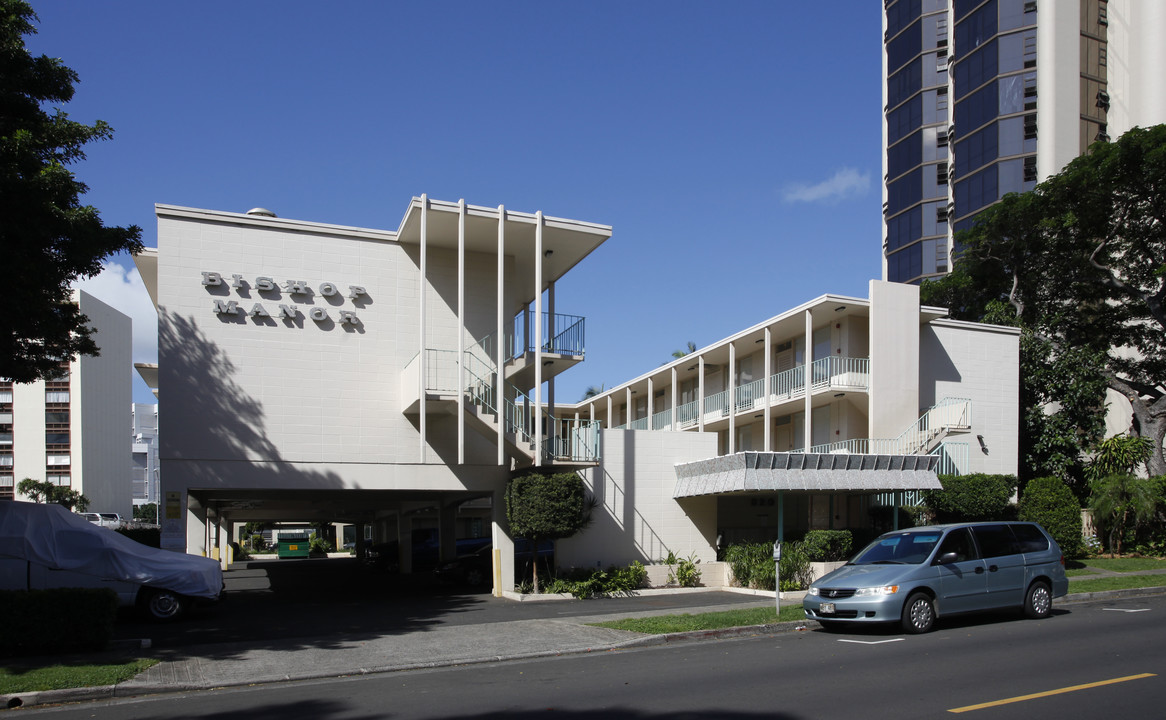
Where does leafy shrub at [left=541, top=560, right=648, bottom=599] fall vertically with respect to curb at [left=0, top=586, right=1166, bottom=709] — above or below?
below

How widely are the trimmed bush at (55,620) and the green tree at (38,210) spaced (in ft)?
14.1

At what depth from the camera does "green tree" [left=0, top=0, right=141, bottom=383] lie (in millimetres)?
13406

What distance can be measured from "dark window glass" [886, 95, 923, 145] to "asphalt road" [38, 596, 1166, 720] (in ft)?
187

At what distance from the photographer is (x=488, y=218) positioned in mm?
21172

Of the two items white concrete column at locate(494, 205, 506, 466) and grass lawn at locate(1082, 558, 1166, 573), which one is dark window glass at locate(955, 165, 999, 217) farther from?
white concrete column at locate(494, 205, 506, 466)

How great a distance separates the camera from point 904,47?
65.8 meters

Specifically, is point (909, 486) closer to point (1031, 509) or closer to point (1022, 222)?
point (1031, 509)

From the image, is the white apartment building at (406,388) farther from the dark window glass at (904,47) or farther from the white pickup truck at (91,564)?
the dark window glass at (904,47)

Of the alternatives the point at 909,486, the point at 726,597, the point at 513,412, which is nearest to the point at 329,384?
the point at 513,412

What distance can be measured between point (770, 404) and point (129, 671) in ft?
77.9

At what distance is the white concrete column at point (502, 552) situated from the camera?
72.1 ft

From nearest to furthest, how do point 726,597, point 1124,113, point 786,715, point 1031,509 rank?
1. point 786,715
2. point 726,597
3. point 1031,509
4. point 1124,113

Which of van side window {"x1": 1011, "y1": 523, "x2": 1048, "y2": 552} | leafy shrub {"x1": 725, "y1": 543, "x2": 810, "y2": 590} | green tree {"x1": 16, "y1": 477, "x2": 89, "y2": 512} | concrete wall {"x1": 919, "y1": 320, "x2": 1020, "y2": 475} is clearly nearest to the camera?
van side window {"x1": 1011, "y1": 523, "x2": 1048, "y2": 552}

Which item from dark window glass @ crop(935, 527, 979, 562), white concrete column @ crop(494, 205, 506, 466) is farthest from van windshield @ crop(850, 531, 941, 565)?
white concrete column @ crop(494, 205, 506, 466)
